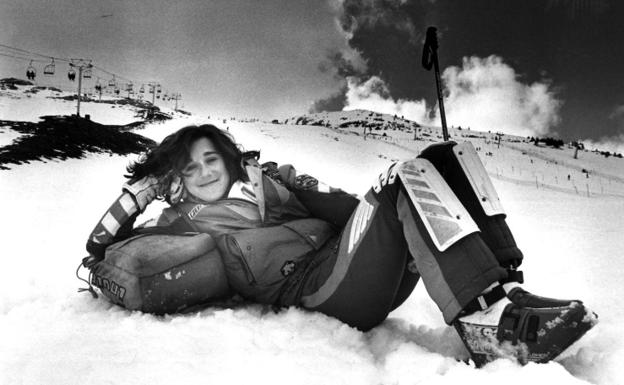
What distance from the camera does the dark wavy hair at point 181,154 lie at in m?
1.95

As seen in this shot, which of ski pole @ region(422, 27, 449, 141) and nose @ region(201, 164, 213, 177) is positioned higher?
ski pole @ region(422, 27, 449, 141)

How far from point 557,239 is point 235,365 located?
3915 millimetres

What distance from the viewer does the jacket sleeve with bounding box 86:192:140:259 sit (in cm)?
184

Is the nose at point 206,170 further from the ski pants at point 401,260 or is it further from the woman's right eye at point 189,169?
the ski pants at point 401,260

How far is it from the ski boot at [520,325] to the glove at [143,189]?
1.46 meters

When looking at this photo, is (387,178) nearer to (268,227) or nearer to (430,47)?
(268,227)

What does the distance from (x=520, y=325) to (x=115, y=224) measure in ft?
5.55

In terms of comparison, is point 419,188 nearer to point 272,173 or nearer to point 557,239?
point 272,173

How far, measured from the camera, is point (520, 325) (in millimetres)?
1087

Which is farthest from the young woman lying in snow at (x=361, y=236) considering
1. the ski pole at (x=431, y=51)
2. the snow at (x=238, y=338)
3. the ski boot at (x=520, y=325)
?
Answer: the ski pole at (x=431, y=51)

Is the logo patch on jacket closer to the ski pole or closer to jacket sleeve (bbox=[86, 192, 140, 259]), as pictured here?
jacket sleeve (bbox=[86, 192, 140, 259])

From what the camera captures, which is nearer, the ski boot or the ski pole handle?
the ski boot

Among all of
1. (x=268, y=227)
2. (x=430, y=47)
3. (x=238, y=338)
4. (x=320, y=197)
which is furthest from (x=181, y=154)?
(x=430, y=47)

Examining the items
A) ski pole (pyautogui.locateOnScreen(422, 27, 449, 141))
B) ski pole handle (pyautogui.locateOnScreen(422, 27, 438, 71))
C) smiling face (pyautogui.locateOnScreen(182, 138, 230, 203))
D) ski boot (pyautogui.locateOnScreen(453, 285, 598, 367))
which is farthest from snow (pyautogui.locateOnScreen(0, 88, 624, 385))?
ski pole handle (pyautogui.locateOnScreen(422, 27, 438, 71))
